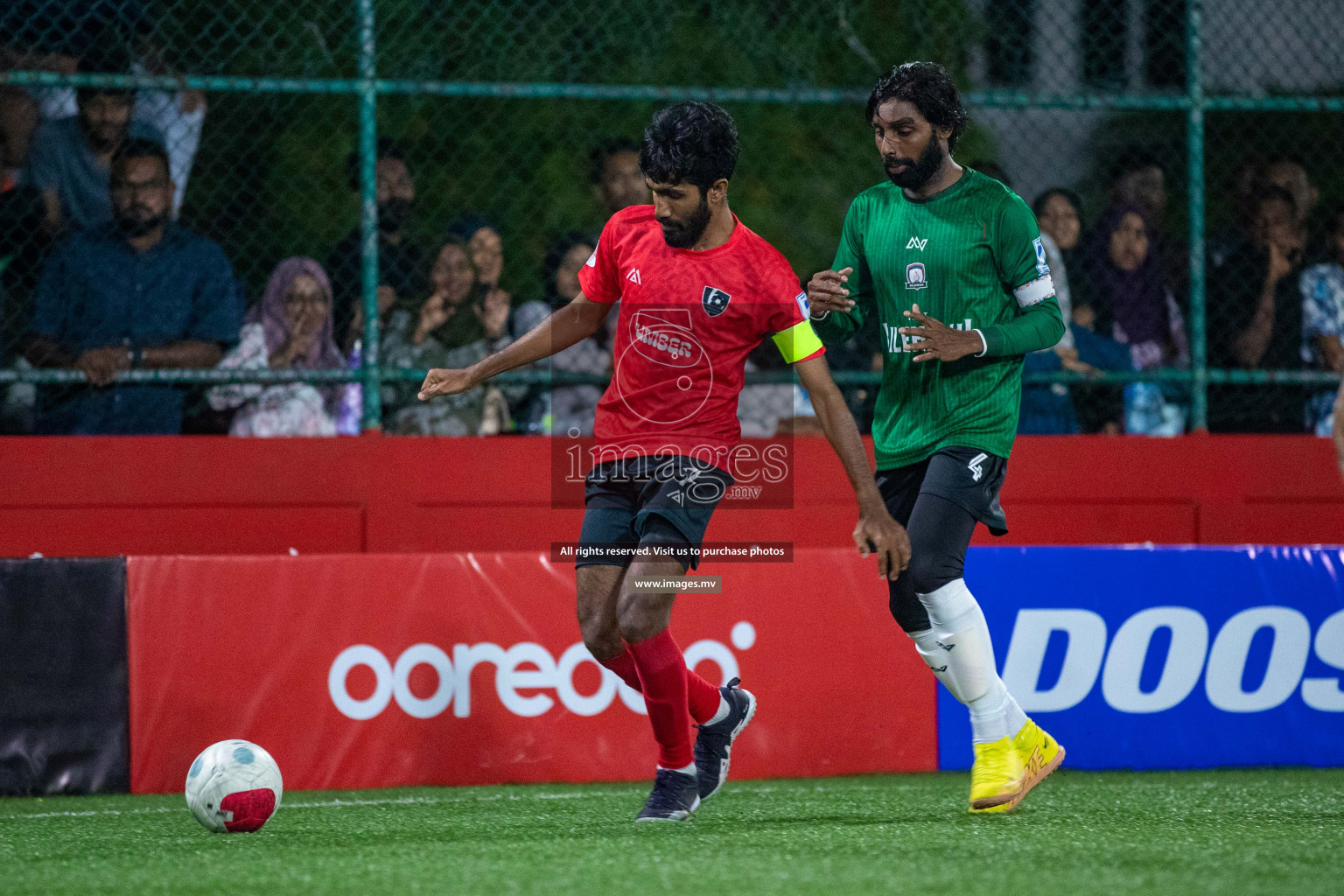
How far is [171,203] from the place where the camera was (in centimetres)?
670

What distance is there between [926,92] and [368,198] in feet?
9.90

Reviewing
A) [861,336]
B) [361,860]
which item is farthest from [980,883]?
[861,336]

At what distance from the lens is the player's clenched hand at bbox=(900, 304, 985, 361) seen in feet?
14.7

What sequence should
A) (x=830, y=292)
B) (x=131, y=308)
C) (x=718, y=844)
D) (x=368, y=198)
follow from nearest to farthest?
(x=718, y=844)
(x=830, y=292)
(x=131, y=308)
(x=368, y=198)

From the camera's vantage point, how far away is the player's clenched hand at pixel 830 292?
4.73m

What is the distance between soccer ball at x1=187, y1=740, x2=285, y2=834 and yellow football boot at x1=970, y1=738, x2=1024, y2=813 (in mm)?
2121

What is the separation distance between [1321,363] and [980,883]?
4.90m

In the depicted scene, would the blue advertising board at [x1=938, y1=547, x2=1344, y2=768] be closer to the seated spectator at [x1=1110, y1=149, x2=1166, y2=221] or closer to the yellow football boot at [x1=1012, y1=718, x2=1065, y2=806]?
the yellow football boot at [x1=1012, y1=718, x2=1065, y2=806]

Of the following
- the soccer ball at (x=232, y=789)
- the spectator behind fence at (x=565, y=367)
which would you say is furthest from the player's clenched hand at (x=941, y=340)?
the spectator behind fence at (x=565, y=367)

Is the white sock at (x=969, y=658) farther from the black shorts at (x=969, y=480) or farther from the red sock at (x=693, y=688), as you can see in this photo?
the red sock at (x=693, y=688)

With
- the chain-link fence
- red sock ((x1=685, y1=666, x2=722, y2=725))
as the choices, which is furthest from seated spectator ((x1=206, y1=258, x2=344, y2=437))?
red sock ((x1=685, y1=666, x2=722, y2=725))

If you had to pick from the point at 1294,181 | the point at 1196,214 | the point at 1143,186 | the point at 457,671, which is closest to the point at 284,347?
the point at 457,671

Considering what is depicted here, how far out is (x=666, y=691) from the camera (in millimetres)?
4582

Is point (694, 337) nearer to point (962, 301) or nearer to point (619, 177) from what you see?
point (962, 301)
